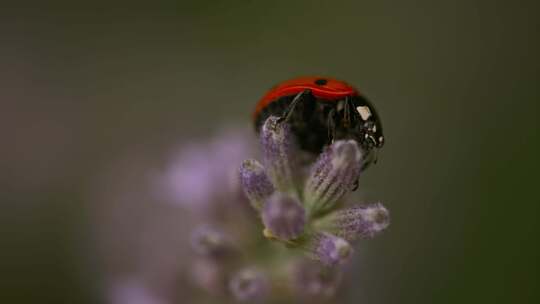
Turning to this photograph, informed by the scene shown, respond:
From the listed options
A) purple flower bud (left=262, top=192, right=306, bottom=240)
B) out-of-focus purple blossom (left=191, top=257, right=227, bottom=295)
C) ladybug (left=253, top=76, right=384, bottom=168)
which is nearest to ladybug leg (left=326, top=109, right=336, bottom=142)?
ladybug (left=253, top=76, right=384, bottom=168)

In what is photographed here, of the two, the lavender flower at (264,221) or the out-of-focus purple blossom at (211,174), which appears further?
the out-of-focus purple blossom at (211,174)

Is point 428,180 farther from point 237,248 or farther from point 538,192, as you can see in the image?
point 237,248

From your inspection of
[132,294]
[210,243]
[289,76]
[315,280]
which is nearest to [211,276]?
[210,243]

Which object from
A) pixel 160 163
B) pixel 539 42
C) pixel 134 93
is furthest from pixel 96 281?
pixel 539 42

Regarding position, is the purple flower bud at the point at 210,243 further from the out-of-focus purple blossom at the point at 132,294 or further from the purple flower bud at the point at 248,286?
the out-of-focus purple blossom at the point at 132,294

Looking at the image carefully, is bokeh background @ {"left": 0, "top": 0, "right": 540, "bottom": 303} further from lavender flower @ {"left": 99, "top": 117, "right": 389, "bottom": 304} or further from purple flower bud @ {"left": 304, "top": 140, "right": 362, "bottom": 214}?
purple flower bud @ {"left": 304, "top": 140, "right": 362, "bottom": 214}

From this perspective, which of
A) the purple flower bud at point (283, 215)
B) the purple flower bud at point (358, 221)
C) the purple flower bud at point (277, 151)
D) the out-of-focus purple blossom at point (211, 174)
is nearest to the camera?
the purple flower bud at point (283, 215)

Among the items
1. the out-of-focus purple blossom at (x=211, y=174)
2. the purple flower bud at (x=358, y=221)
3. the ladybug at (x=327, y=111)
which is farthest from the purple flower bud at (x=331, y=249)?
the out-of-focus purple blossom at (x=211, y=174)
